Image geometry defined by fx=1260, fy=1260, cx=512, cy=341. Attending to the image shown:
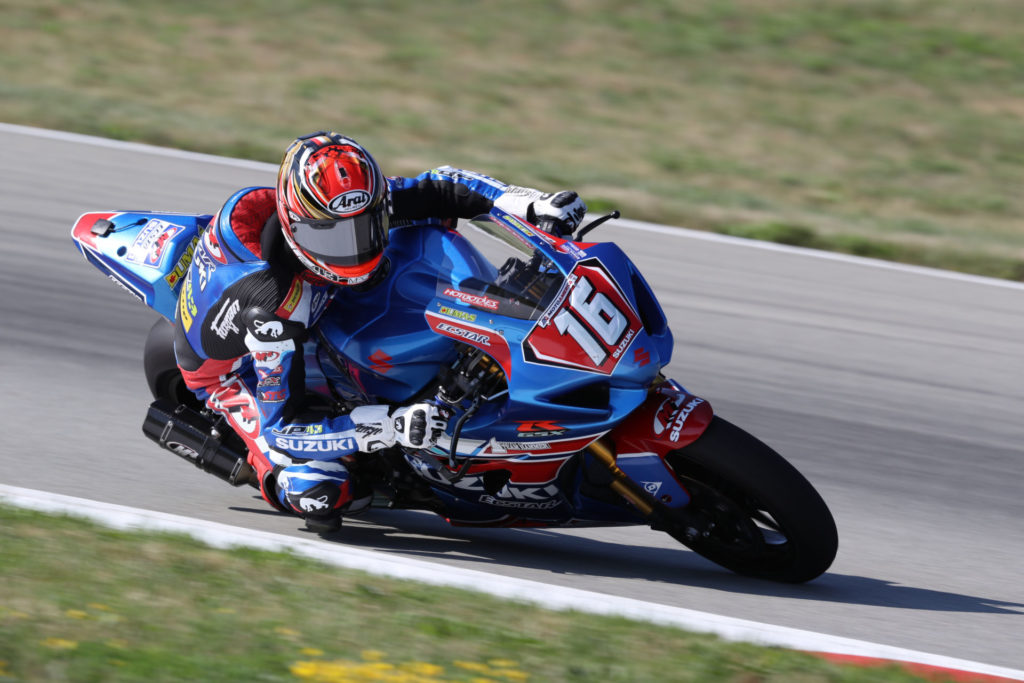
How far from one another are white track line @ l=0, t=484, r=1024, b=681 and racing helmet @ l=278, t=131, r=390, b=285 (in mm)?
1081

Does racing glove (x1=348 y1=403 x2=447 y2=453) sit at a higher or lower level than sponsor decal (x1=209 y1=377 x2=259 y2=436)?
higher

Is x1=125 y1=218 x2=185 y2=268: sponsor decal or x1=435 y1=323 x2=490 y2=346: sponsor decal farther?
x1=125 y1=218 x2=185 y2=268: sponsor decal

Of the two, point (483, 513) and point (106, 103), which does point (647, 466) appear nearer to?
point (483, 513)

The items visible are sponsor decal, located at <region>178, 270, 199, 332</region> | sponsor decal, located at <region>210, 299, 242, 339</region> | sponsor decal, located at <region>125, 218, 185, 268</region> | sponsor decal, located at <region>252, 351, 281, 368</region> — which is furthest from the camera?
sponsor decal, located at <region>125, 218, 185, 268</region>

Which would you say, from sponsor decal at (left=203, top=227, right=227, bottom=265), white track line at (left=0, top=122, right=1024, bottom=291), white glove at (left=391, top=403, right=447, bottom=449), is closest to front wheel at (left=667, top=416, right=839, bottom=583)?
white glove at (left=391, top=403, right=447, bottom=449)

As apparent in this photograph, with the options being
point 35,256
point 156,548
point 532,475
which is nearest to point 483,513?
point 532,475

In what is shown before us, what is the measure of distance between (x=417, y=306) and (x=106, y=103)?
315 inches

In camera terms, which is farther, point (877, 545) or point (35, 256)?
point (35, 256)

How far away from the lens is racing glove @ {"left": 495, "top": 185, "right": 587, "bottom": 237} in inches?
196

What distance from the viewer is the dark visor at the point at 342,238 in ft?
14.7

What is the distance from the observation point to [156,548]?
4602 millimetres

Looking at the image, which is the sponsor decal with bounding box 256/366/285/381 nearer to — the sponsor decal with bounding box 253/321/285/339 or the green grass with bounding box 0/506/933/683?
the sponsor decal with bounding box 253/321/285/339

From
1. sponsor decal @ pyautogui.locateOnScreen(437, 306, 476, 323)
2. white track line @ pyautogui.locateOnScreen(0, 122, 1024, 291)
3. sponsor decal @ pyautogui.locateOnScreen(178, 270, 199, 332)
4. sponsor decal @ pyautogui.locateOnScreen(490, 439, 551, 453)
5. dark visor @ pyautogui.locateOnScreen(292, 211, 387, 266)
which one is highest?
dark visor @ pyautogui.locateOnScreen(292, 211, 387, 266)

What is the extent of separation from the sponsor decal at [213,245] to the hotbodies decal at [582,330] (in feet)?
4.41
